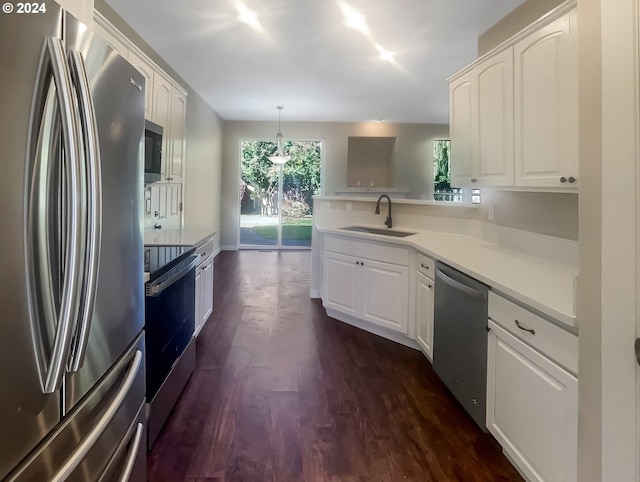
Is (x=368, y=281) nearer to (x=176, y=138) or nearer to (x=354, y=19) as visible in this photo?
(x=354, y=19)

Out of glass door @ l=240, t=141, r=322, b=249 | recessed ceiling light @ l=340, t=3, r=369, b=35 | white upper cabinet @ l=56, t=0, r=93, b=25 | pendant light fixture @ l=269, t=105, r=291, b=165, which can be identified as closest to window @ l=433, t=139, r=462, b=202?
glass door @ l=240, t=141, r=322, b=249

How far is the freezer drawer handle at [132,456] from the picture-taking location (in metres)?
1.12

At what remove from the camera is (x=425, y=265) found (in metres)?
2.64

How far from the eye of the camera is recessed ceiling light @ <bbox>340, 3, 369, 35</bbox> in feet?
9.57

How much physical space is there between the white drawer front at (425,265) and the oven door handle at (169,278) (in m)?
1.59

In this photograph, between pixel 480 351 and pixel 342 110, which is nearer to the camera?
pixel 480 351

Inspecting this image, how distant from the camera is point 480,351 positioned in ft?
6.10

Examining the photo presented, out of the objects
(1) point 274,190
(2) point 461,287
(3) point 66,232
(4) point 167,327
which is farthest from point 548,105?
(1) point 274,190

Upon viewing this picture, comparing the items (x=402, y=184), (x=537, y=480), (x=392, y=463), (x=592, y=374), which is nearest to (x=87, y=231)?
(x=592, y=374)

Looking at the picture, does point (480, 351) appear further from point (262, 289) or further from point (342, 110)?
point (342, 110)

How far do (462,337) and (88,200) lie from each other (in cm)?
189

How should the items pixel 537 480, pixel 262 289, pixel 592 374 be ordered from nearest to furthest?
1. pixel 592 374
2. pixel 537 480
3. pixel 262 289

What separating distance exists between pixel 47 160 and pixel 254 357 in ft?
7.59

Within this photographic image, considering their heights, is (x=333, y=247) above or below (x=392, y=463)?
above
